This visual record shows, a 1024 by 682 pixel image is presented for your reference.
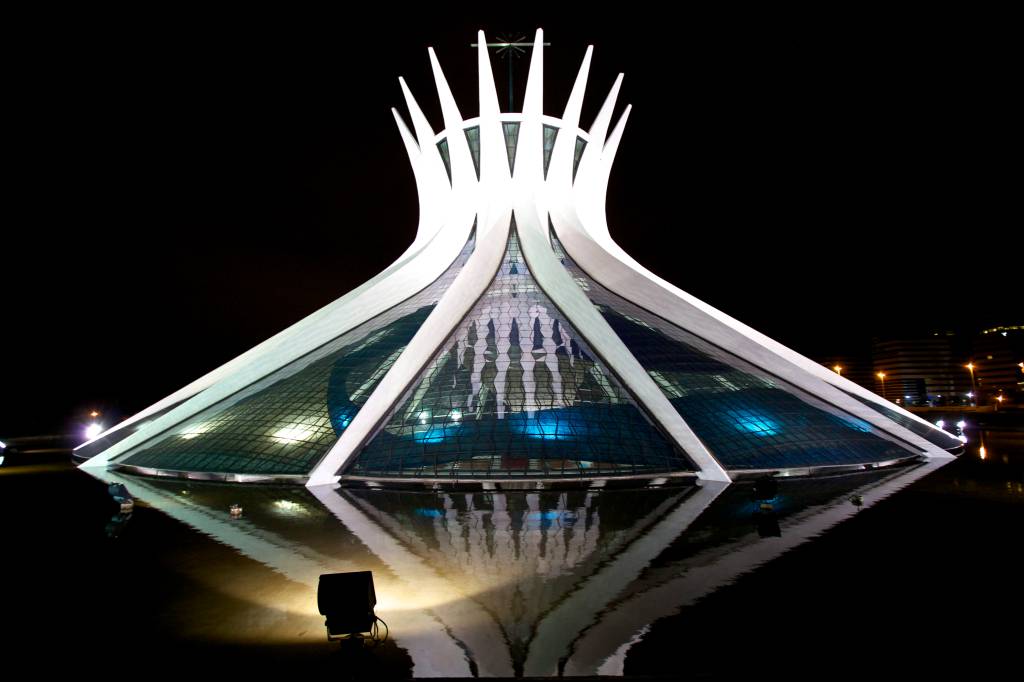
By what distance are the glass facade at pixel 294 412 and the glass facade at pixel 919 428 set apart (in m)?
15.3

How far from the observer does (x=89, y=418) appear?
51.6 metres

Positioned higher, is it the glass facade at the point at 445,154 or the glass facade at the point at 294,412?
the glass facade at the point at 445,154

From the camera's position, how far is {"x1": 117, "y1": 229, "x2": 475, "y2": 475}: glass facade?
52.1ft

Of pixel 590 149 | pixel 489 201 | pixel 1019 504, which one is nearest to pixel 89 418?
pixel 489 201

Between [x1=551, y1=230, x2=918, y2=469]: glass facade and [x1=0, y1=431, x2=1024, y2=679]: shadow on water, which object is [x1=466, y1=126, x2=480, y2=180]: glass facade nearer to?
[x1=551, y1=230, x2=918, y2=469]: glass facade

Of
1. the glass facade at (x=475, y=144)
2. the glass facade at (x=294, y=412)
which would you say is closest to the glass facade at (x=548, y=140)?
the glass facade at (x=475, y=144)

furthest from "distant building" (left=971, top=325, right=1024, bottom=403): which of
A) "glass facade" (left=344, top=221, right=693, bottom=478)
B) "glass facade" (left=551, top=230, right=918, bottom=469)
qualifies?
"glass facade" (left=344, top=221, right=693, bottom=478)

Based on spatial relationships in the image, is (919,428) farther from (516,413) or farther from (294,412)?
(294,412)

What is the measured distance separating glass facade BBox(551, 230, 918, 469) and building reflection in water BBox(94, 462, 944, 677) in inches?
57.5

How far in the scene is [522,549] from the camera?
834cm

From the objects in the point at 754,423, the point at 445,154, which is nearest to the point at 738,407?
the point at 754,423

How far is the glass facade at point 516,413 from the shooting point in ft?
48.3

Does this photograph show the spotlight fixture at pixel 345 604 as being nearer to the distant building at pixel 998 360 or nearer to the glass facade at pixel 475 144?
the glass facade at pixel 475 144

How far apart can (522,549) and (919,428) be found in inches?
686
